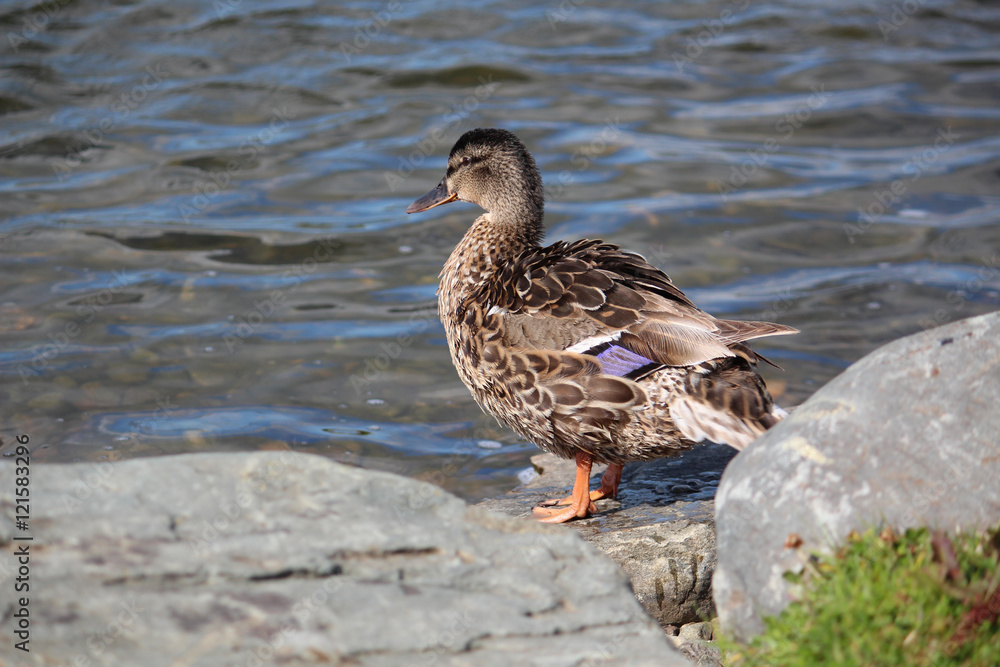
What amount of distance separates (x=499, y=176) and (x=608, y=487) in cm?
193

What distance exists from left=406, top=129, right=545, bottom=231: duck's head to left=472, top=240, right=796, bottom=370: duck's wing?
2.04 ft

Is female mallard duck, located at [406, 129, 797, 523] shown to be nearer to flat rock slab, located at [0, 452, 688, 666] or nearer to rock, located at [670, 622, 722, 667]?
rock, located at [670, 622, 722, 667]

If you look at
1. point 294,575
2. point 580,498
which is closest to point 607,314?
point 580,498

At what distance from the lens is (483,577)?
2977mm

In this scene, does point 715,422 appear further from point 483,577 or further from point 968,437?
point 483,577

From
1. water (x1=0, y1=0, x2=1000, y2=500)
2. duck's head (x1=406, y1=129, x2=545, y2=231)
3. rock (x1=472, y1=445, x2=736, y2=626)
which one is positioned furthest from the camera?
water (x1=0, y1=0, x2=1000, y2=500)

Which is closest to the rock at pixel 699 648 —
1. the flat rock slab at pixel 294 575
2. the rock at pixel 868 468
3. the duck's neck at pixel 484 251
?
the rock at pixel 868 468

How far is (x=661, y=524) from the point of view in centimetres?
458

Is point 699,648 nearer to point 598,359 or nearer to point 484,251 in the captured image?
point 598,359

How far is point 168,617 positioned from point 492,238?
10.8 feet

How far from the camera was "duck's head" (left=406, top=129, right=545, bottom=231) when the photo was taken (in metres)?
5.55

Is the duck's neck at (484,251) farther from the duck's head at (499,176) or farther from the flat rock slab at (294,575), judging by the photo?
the flat rock slab at (294,575)

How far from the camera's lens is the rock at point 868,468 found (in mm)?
3082

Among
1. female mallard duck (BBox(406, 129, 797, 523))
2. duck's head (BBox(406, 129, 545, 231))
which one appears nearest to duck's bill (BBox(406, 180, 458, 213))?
duck's head (BBox(406, 129, 545, 231))
